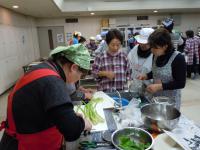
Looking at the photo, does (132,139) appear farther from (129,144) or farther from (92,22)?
(92,22)

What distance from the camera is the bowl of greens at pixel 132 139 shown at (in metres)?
0.94

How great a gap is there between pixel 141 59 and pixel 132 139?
1178 mm

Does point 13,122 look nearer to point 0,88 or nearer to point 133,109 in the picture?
point 133,109

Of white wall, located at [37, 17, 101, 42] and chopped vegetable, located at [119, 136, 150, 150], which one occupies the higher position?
white wall, located at [37, 17, 101, 42]

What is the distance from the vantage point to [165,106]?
3.94ft

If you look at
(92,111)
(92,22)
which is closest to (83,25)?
(92,22)

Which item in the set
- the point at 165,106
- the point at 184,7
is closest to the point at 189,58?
the point at 184,7

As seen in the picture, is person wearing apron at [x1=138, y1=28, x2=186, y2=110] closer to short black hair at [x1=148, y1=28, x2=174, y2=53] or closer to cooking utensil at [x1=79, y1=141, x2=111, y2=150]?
short black hair at [x1=148, y1=28, x2=174, y2=53]

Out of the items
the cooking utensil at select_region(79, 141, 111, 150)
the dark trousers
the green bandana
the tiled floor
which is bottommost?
the tiled floor

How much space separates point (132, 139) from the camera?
1.03 m

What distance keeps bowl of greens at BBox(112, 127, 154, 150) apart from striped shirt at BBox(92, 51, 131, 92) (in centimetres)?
91

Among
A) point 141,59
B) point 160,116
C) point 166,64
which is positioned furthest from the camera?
point 141,59

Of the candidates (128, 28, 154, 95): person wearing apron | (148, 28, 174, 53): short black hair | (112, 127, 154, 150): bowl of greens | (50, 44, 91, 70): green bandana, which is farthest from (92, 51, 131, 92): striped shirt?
(50, 44, 91, 70): green bandana

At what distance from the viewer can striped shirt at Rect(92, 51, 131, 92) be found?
1929 millimetres
